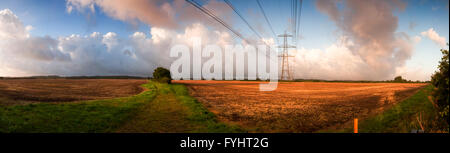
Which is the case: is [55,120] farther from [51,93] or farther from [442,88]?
[51,93]

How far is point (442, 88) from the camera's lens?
19.9 ft

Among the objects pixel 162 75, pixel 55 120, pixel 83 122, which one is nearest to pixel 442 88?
pixel 83 122

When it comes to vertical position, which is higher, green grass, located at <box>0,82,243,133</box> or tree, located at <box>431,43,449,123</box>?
tree, located at <box>431,43,449,123</box>

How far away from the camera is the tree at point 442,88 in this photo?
5.97 m

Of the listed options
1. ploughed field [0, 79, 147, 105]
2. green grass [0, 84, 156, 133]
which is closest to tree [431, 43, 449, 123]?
green grass [0, 84, 156, 133]

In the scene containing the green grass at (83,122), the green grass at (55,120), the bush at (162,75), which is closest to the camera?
the green grass at (55,120)

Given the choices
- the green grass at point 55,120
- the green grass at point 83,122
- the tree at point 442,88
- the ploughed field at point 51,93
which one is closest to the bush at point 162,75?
the ploughed field at point 51,93

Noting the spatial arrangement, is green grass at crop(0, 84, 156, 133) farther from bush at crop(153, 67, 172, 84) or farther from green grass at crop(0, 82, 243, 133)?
bush at crop(153, 67, 172, 84)

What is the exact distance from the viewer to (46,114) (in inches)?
432

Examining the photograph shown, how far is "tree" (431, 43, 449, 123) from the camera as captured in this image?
597 centimetres

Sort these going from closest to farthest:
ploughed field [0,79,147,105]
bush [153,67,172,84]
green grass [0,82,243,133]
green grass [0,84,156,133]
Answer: green grass [0,84,156,133]
green grass [0,82,243,133]
ploughed field [0,79,147,105]
bush [153,67,172,84]

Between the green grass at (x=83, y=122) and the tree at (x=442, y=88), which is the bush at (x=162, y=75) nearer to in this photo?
the green grass at (x=83, y=122)

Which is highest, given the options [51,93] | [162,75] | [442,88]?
[162,75]
